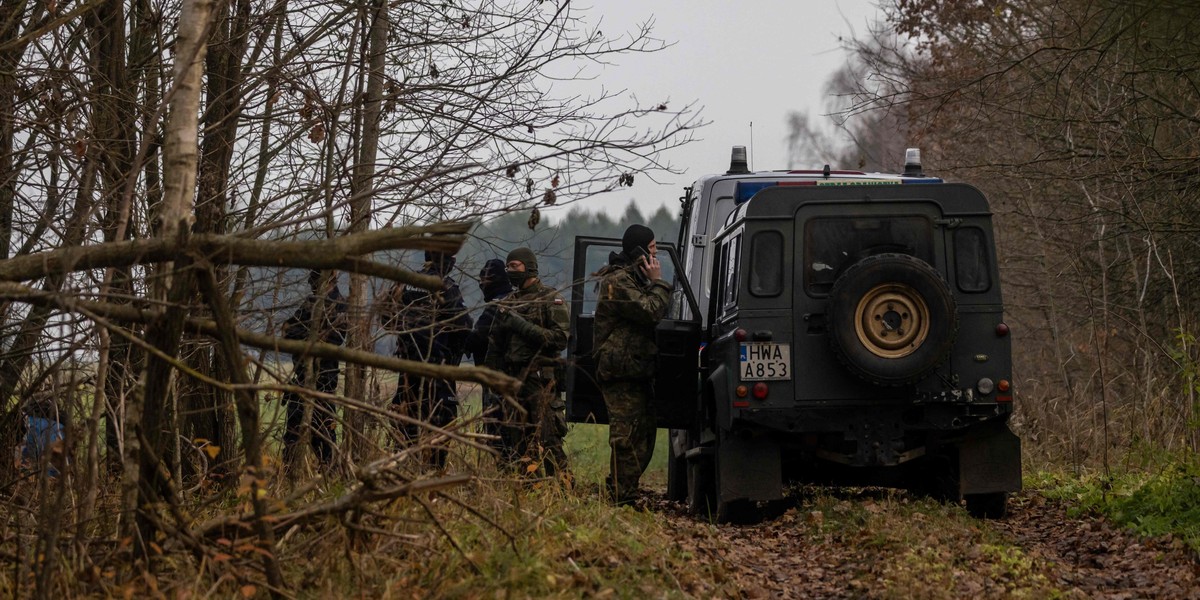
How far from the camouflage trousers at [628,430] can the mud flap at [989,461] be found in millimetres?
2295

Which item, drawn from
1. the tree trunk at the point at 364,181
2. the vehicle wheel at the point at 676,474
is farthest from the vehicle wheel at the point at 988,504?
the tree trunk at the point at 364,181

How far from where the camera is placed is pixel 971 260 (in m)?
8.90

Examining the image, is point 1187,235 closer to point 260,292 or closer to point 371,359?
point 260,292

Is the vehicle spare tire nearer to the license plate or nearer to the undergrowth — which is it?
the license plate

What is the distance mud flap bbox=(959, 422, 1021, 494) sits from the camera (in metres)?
9.01

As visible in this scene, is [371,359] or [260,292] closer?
[371,359]

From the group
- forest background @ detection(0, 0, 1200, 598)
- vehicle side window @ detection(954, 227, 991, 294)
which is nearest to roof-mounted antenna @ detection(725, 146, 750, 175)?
forest background @ detection(0, 0, 1200, 598)

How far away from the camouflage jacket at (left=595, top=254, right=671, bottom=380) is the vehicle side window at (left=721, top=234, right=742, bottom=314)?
1.40ft

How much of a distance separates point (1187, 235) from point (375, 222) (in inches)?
339

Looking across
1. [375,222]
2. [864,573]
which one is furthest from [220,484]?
[864,573]

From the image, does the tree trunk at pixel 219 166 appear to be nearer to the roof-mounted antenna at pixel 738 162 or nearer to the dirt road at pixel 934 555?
the dirt road at pixel 934 555

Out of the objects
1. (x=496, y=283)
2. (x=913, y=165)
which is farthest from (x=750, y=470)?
(x=913, y=165)

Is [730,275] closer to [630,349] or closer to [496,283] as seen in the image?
[630,349]

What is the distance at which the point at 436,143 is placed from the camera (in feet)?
27.4
